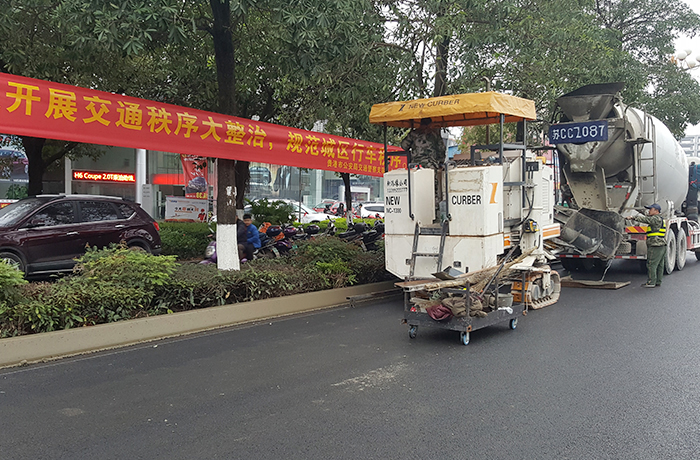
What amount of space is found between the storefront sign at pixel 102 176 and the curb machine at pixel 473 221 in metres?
22.7

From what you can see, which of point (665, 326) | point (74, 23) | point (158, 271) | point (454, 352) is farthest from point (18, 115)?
point (665, 326)

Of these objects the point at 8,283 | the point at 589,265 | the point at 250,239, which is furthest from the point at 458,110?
the point at 589,265

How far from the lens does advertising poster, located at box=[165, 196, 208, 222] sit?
16344mm

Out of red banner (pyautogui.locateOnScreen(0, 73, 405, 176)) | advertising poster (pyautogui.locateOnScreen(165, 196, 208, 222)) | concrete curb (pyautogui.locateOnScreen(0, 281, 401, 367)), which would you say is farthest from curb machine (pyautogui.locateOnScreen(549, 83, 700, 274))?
advertising poster (pyautogui.locateOnScreen(165, 196, 208, 222))

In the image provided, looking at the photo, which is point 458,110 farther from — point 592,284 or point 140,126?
point 592,284

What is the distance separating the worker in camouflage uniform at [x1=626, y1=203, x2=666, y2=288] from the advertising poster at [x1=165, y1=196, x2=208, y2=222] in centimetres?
1087

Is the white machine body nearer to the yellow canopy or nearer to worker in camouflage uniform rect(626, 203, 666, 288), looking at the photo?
the yellow canopy

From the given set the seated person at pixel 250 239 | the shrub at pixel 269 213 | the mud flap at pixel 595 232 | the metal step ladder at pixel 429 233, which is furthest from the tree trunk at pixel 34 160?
the mud flap at pixel 595 232

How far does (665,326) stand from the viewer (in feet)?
27.9

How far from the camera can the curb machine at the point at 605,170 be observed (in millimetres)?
13047

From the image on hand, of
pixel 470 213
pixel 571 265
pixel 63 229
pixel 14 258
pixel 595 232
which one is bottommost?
pixel 571 265

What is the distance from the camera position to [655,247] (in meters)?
12.5

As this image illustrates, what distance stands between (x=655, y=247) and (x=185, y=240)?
34.1 feet

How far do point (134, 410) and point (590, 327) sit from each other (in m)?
6.21
